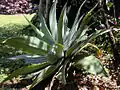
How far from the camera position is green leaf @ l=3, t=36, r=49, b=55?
4.27m

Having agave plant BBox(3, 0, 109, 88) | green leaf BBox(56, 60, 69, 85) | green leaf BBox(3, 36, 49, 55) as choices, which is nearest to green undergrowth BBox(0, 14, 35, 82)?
green leaf BBox(3, 36, 49, 55)

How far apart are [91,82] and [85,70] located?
0.16 metres

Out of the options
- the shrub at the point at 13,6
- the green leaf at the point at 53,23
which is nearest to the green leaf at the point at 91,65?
the green leaf at the point at 53,23

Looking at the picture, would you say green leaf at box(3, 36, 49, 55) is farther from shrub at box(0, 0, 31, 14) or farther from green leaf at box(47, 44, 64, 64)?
shrub at box(0, 0, 31, 14)

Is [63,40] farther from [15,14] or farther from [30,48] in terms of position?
[15,14]

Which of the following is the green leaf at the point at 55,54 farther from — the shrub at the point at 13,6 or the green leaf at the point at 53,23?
the shrub at the point at 13,6

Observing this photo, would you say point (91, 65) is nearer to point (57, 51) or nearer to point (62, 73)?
point (62, 73)

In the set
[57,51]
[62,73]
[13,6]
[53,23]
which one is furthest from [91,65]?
[13,6]

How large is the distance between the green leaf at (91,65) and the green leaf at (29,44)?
45 centimetres

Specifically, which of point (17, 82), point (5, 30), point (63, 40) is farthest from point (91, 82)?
point (5, 30)

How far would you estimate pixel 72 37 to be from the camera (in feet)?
15.8

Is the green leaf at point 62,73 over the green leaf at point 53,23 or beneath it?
beneath

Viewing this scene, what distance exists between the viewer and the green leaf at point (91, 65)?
13.3 ft

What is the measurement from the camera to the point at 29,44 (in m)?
4.43
